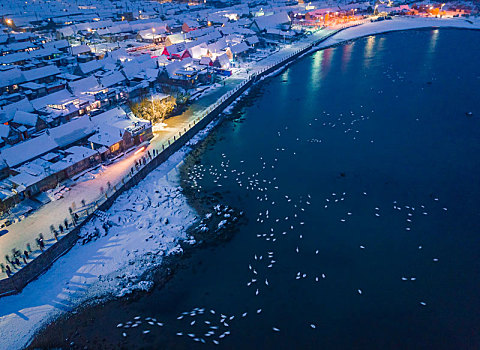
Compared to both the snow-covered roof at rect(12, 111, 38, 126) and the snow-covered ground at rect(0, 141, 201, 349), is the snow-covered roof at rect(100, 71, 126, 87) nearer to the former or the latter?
the snow-covered roof at rect(12, 111, 38, 126)

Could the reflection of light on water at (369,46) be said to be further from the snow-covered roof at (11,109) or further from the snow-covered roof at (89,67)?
the snow-covered roof at (11,109)

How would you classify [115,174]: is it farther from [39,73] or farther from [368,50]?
[368,50]

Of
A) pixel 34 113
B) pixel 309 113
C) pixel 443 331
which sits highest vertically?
pixel 34 113

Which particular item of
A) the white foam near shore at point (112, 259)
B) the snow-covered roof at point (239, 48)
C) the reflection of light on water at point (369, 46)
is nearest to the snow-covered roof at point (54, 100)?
the white foam near shore at point (112, 259)

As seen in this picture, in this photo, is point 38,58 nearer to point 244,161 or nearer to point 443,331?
point 244,161

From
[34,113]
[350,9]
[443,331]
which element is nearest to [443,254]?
[443,331]
